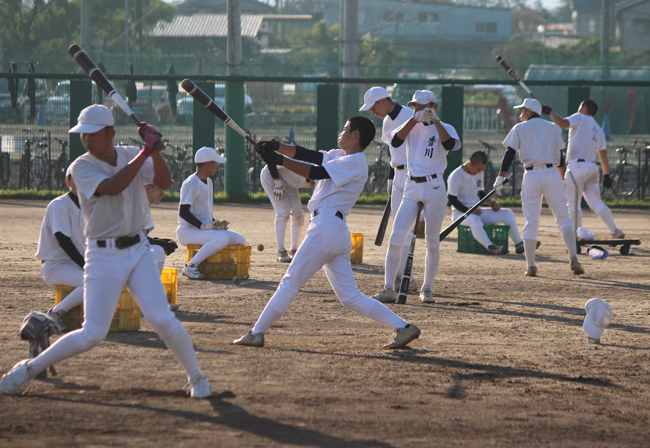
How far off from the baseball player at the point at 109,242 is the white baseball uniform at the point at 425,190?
3685mm

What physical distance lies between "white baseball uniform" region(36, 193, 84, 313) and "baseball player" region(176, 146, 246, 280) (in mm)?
2786

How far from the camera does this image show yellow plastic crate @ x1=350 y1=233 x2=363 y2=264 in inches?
405

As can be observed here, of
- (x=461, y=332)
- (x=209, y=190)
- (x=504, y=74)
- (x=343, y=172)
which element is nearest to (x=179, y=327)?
(x=343, y=172)

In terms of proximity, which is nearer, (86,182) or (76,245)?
(86,182)

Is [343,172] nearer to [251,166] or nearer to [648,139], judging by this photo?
[251,166]

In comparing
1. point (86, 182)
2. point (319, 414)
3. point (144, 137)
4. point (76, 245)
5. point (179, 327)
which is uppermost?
point (144, 137)

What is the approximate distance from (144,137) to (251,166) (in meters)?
14.1

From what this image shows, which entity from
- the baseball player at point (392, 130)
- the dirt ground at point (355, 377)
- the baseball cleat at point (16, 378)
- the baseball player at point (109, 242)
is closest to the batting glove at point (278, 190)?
the dirt ground at point (355, 377)

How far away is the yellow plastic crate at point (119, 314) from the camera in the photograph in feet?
20.5

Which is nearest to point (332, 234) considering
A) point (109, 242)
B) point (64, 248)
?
point (109, 242)

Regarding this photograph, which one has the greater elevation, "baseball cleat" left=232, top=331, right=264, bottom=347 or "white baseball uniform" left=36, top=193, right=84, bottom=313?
"white baseball uniform" left=36, top=193, right=84, bottom=313

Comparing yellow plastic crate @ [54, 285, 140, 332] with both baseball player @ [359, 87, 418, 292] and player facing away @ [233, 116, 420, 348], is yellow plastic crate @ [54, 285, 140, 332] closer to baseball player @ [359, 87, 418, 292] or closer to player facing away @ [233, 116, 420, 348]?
player facing away @ [233, 116, 420, 348]

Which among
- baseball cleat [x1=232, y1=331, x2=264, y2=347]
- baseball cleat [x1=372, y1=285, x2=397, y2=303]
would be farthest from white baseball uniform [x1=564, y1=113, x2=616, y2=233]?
baseball cleat [x1=232, y1=331, x2=264, y2=347]

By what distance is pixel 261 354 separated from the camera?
229 inches
